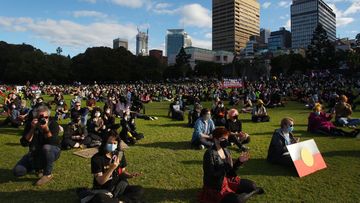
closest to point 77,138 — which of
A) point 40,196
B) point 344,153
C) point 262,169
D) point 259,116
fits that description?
point 40,196

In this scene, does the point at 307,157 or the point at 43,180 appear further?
the point at 307,157

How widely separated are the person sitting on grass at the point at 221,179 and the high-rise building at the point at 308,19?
571 feet

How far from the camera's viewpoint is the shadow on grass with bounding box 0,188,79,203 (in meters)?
6.60

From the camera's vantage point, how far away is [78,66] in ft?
304

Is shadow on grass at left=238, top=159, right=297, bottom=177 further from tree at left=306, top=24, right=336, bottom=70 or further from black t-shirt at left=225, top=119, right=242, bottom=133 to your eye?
tree at left=306, top=24, right=336, bottom=70

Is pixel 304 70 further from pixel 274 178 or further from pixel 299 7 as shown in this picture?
pixel 299 7

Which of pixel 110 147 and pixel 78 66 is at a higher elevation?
pixel 78 66

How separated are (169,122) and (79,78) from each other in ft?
261

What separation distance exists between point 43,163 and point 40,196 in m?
1.09

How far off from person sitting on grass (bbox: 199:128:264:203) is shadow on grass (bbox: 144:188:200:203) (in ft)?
1.31

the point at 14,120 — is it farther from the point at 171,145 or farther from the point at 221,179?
the point at 221,179

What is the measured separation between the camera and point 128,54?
96.7 m

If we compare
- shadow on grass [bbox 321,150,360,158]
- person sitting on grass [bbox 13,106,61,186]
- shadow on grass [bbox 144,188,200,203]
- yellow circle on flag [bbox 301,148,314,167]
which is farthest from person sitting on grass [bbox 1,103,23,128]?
shadow on grass [bbox 321,150,360,158]

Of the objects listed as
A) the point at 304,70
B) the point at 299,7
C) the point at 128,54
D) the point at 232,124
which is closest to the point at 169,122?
the point at 232,124
